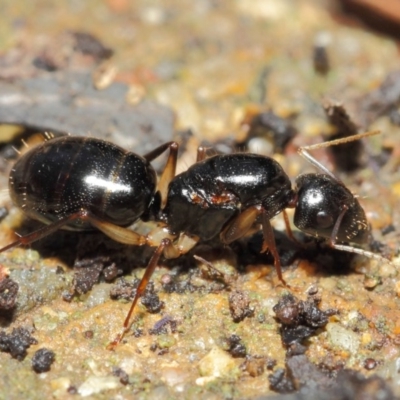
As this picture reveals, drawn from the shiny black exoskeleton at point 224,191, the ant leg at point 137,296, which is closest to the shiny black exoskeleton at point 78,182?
the shiny black exoskeleton at point 224,191

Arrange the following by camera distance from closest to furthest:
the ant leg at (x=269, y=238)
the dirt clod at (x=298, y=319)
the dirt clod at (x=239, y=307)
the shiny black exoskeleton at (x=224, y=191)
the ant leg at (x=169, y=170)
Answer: the dirt clod at (x=298, y=319), the dirt clod at (x=239, y=307), the ant leg at (x=269, y=238), the shiny black exoskeleton at (x=224, y=191), the ant leg at (x=169, y=170)

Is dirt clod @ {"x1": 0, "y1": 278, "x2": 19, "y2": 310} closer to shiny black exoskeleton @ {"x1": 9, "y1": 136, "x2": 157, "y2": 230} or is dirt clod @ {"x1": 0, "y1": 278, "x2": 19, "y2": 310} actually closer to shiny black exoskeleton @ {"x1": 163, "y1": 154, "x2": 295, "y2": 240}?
shiny black exoskeleton @ {"x1": 9, "y1": 136, "x2": 157, "y2": 230}

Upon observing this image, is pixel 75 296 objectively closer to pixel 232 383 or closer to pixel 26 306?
pixel 26 306

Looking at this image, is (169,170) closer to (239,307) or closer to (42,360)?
(239,307)

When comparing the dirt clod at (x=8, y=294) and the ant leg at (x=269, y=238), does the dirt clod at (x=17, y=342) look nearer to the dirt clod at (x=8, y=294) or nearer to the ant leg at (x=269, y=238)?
the dirt clod at (x=8, y=294)

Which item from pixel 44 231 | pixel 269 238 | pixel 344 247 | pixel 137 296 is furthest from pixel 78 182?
pixel 344 247

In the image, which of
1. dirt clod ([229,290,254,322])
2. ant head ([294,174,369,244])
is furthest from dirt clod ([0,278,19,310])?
ant head ([294,174,369,244])
